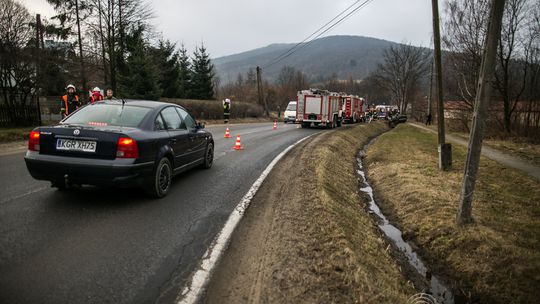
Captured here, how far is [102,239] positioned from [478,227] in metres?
5.28

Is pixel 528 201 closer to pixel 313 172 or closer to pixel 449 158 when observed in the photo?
pixel 449 158

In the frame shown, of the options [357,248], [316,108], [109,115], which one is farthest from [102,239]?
[316,108]

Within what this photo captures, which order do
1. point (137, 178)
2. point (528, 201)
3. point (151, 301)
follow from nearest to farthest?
point (151, 301) → point (137, 178) → point (528, 201)

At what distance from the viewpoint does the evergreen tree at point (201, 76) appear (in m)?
42.8

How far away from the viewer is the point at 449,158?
1061 cm

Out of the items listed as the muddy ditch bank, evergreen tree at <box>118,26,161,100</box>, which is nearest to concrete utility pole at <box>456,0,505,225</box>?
the muddy ditch bank

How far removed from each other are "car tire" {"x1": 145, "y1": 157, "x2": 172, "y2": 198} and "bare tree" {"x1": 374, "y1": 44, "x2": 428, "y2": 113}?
211 ft

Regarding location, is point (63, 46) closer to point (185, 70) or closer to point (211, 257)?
point (185, 70)

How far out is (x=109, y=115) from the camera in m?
5.97

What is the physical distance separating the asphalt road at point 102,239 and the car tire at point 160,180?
14 centimetres

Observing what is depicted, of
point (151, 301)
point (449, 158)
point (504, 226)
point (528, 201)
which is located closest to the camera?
point (151, 301)

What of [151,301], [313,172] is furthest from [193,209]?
[313,172]

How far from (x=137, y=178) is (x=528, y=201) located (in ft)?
24.1

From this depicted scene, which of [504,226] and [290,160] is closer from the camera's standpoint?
[504,226]
